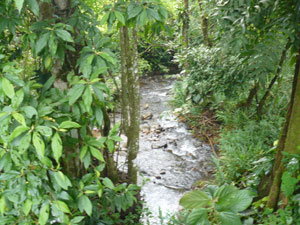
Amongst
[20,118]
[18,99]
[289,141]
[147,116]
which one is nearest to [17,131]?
[20,118]

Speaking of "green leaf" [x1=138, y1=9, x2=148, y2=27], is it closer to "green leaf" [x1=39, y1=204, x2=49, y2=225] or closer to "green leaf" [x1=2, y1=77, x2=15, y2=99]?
"green leaf" [x1=2, y1=77, x2=15, y2=99]

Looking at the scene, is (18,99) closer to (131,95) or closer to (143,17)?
(143,17)

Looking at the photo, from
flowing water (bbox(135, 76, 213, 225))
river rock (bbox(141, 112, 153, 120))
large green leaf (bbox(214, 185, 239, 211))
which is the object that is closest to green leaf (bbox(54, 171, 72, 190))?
large green leaf (bbox(214, 185, 239, 211))

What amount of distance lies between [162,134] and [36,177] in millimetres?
4806

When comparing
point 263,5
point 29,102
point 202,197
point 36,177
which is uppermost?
point 263,5

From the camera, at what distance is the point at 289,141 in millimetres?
2254

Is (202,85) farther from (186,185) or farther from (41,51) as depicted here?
(41,51)

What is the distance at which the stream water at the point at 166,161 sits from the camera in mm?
4051

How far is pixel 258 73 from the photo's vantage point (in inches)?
113

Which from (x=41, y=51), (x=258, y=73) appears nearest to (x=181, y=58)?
(x=258, y=73)

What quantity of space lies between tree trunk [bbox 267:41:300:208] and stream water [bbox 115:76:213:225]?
1.35 metres

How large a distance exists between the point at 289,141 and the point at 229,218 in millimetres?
1027

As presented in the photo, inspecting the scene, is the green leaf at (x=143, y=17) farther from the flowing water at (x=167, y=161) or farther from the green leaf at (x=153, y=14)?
the flowing water at (x=167, y=161)

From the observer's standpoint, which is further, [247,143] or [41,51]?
[247,143]
